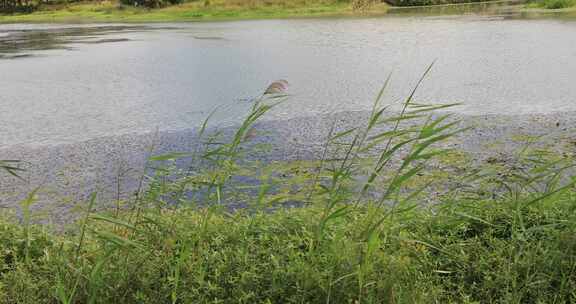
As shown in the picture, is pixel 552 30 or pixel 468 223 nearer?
pixel 468 223

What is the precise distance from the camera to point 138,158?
385 cm

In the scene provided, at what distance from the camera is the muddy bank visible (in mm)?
3162

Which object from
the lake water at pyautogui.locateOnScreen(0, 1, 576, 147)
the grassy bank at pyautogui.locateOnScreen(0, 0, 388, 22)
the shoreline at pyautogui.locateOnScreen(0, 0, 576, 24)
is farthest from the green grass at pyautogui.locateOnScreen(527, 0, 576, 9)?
the grassy bank at pyautogui.locateOnScreen(0, 0, 388, 22)

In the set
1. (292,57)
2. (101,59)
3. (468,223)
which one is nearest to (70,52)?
(101,59)

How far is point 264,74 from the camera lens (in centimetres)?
670

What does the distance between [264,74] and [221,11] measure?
46.8 ft

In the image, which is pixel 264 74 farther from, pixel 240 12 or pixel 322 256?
pixel 240 12

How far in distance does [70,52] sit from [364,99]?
6.45 m

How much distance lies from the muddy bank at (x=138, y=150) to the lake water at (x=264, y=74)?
29 centimetres

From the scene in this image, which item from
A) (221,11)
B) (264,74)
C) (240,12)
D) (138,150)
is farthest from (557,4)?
(138,150)

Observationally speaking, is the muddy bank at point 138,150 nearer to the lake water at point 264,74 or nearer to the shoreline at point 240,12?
the lake water at point 264,74

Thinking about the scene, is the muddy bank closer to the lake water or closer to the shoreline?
the lake water

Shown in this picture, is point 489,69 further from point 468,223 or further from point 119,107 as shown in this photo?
point 468,223

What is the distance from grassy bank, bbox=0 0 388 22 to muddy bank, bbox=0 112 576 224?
13213mm
